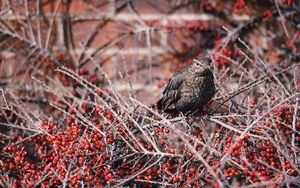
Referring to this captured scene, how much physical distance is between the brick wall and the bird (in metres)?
0.45

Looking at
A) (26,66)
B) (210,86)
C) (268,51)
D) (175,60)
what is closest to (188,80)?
(210,86)

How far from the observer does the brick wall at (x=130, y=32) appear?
10.4 ft

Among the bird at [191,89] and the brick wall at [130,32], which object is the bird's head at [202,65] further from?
the brick wall at [130,32]

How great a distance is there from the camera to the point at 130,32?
316 centimetres

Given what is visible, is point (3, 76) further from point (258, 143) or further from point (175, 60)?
point (258, 143)

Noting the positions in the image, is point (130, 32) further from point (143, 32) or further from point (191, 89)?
point (191, 89)

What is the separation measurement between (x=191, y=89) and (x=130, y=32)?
749 millimetres

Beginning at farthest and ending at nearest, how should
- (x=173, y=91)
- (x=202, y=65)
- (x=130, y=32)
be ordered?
(x=130, y=32) < (x=173, y=91) < (x=202, y=65)

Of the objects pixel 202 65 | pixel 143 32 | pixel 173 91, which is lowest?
pixel 173 91

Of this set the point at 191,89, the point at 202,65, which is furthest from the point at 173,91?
the point at 202,65

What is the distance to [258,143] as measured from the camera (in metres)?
2.10

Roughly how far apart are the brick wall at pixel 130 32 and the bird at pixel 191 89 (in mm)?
451

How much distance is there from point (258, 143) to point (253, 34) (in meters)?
1.34

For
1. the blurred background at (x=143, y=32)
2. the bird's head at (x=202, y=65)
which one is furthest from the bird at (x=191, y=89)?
the blurred background at (x=143, y=32)
